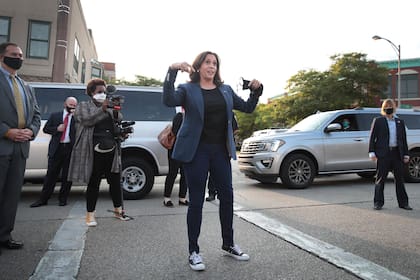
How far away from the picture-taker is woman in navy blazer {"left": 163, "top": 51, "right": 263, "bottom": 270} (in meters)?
3.34

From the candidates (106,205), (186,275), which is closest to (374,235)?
(186,275)

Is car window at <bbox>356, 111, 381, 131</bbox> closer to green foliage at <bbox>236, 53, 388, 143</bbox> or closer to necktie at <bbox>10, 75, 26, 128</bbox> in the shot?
necktie at <bbox>10, 75, 26, 128</bbox>

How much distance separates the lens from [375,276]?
9.81 feet

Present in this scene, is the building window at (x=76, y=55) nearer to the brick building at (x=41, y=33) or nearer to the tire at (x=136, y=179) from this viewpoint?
the brick building at (x=41, y=33)

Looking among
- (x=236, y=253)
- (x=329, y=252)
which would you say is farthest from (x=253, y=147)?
(x=236, y=253)

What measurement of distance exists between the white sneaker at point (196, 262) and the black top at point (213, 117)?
1.01 m

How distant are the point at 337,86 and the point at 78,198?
26936 mm

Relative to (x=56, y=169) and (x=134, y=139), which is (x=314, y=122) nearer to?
(x=134, y=139)

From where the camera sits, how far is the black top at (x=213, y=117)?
11.2 ft

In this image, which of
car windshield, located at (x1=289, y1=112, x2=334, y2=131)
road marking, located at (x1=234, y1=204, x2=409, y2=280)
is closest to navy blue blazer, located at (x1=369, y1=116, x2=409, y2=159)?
road marking, located at (x1=234, y1=204, x2=409, y2=280)

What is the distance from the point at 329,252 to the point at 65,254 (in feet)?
8.31

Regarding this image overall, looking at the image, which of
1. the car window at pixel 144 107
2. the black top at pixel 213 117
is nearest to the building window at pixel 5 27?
the car window at pixel 144 107

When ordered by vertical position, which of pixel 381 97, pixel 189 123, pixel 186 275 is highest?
pixel 381 97

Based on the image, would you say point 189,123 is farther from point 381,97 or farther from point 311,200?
point 381,97
